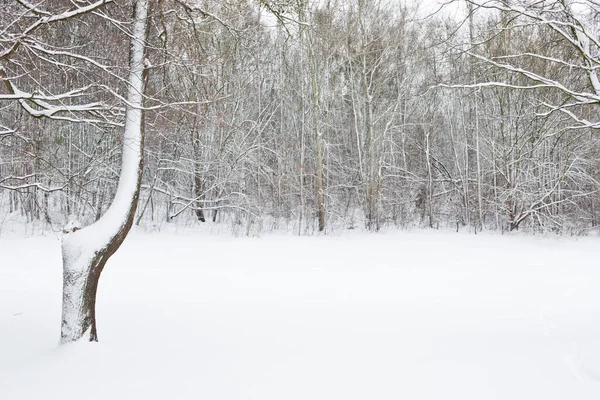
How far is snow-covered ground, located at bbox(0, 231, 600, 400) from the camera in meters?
3.63

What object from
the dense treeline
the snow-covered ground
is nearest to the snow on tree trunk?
the snow-covered ground

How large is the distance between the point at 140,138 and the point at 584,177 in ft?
54.9

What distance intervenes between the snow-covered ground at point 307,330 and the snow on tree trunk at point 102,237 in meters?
0.29

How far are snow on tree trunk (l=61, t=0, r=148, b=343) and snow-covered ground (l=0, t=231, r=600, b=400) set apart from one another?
29 cm

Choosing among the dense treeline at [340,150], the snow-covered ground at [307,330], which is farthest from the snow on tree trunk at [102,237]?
the dense treeline at [340,150]

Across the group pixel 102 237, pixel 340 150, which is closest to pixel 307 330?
pixel 102 237

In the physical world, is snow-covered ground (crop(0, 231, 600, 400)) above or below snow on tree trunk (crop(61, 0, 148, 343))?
below

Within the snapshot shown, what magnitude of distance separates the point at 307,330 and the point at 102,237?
265 centimetres

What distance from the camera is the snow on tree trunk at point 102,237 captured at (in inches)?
168

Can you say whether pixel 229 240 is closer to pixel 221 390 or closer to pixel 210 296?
pixel 210 296

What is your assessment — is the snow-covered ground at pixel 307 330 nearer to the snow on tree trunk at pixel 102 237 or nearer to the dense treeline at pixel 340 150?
the snow on tree trunk at pixel 102 237

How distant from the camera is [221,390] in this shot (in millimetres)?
3568

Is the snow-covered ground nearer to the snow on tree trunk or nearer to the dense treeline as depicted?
the snow on tree trunk

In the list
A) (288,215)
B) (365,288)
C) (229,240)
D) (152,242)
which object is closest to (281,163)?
(288,215)
